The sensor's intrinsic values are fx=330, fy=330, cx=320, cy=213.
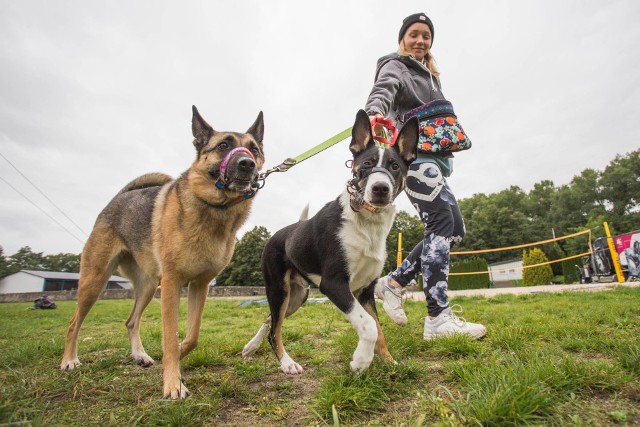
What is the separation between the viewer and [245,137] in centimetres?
349

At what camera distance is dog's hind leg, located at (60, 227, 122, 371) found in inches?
139

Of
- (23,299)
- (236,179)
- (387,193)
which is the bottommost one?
(23,299)

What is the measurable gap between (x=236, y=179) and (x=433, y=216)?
2140 mm

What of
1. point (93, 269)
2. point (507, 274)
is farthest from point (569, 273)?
point (507, 274)

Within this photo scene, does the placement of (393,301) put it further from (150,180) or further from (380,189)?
(150,180)

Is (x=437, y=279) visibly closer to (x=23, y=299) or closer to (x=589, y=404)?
(x=589, y=404)

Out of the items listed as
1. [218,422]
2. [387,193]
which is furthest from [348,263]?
[218,422]

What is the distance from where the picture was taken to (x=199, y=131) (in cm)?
347

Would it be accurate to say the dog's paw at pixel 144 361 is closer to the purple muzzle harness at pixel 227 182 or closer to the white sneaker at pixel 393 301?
the purple muzzle harness at pixel 227 182

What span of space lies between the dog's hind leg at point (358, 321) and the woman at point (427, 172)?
1.31m

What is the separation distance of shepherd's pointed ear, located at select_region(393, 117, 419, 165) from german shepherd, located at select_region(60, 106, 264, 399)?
135 centimetres

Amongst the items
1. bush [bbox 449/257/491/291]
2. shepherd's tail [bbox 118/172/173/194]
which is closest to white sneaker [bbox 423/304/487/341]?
shepherd's tail [bbox 118/172/173/194]

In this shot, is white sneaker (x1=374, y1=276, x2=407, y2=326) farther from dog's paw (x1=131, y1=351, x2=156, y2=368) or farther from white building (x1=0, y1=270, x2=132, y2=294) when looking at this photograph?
white building (x1=0, y1=270, x2=132, y2=294)

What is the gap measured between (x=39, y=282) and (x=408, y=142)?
69336 millimetres
